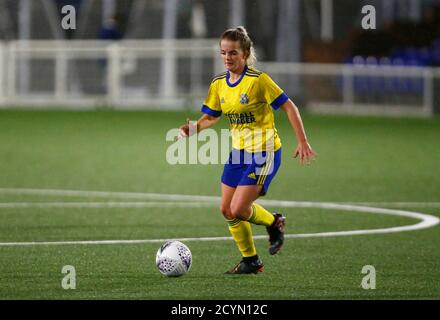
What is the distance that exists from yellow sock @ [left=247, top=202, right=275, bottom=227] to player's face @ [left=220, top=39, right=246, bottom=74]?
113 cm

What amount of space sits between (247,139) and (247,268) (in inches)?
39.7

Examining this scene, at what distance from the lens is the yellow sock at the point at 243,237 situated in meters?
9.08

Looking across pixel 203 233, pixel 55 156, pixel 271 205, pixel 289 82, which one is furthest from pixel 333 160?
pixel 289 82

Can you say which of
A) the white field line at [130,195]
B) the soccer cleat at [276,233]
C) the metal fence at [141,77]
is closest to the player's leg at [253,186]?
the soccer cleat at [276,233]

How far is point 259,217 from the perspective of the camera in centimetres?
→ 928

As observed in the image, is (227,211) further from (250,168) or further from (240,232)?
(250,168)

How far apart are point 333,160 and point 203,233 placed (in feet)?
26.6

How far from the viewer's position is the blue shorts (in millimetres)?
9078

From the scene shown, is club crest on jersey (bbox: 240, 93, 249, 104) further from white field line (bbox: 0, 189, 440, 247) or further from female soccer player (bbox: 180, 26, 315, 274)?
white field line (bbox: 0, 189, 440, 247)

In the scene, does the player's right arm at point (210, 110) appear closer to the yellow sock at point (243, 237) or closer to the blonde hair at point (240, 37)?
the blonde hair at point (240, 37)

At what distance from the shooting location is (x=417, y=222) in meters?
12.0

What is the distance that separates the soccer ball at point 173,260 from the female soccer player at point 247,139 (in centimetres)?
40

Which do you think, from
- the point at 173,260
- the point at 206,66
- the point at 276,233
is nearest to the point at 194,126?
the point at 276,233
